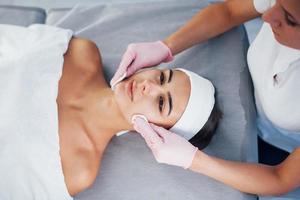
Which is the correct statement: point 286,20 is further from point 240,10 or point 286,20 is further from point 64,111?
point 64,111

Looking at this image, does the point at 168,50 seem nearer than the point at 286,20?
No

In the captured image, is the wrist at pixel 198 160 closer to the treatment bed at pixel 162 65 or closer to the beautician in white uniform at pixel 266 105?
the beautician in white uniform at pixel 266 105

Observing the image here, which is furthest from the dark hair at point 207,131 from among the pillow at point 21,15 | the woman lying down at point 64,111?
the pillow at point 21,15

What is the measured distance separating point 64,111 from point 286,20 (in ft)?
2.47

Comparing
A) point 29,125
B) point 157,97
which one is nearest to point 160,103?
point 157,97

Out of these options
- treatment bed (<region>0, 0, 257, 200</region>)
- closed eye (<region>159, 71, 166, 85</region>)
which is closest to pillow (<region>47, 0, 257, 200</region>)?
treatment bed (<region>0, 0, 257, 200</region>)

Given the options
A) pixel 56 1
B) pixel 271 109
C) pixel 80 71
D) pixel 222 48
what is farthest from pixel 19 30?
pixel 271 109

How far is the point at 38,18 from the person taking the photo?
1.76m

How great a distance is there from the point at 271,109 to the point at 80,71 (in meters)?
0.66

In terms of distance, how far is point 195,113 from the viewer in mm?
1284

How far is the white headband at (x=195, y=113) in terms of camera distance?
4.21 feet

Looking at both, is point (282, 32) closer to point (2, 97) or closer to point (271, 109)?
point (271, 109)

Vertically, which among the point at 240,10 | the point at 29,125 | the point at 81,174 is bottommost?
the point at 81,174

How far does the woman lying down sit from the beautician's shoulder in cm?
2
